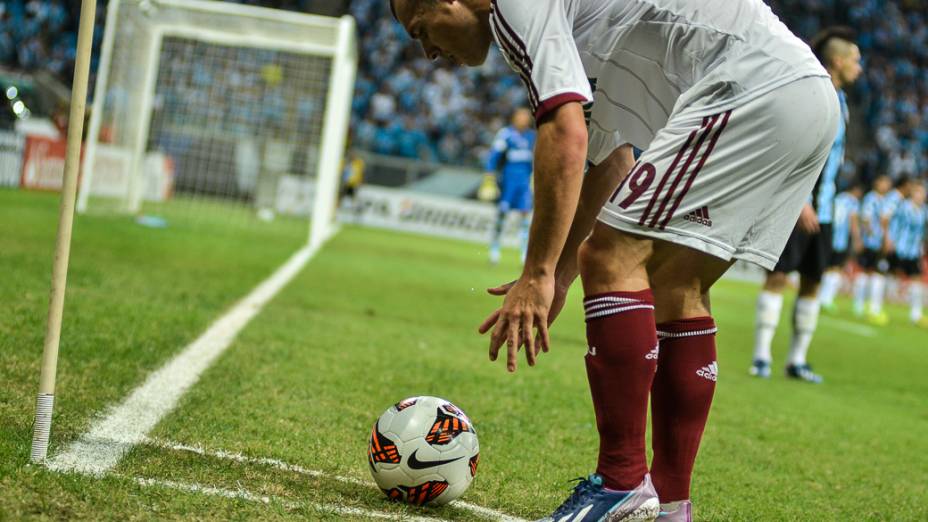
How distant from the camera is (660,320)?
298 cm

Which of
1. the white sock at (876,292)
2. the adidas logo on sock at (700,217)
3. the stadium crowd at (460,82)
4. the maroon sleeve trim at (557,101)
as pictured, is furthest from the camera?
the stadium crowd at (460,82)

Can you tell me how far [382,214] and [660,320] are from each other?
880 inches

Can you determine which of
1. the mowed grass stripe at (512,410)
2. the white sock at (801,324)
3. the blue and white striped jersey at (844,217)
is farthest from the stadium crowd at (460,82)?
the white sock at (801,324)

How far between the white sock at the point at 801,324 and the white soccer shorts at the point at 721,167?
16.5ft

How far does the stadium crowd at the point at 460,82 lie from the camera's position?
85.9 ft

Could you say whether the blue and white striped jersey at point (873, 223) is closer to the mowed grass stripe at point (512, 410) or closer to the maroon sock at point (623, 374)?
the mowed grass stripe at point (512, 410)

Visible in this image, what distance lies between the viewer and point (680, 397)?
2.92 metres

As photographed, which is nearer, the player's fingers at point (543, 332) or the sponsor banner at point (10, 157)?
the player's fingers at point (543, 332)

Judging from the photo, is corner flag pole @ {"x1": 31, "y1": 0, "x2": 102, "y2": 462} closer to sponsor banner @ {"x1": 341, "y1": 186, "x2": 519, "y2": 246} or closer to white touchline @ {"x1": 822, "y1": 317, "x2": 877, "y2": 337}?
white touchline @ {"x1": 822, "y1": 317, "x2": 877, "y2": 337}

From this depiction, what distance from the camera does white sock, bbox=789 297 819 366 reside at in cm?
748

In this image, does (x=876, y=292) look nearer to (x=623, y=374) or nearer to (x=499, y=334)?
(x=623, y=374)

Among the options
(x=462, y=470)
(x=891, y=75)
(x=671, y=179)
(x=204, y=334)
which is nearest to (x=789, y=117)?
(x=671, y=179)

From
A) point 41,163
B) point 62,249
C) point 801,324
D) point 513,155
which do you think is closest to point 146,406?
point 62,249

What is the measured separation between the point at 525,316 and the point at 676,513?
2.67 feet
